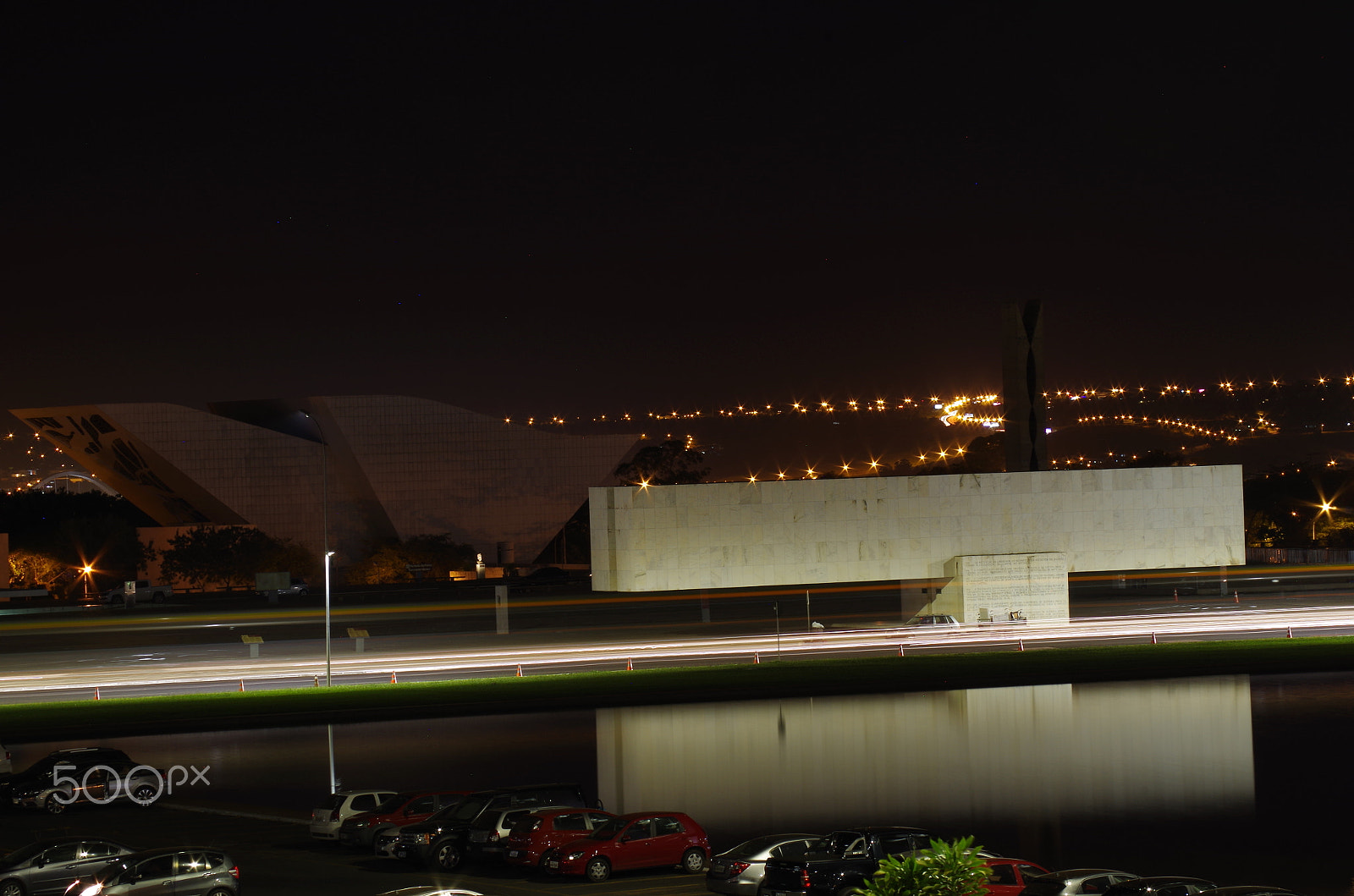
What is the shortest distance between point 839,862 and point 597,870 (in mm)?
3283

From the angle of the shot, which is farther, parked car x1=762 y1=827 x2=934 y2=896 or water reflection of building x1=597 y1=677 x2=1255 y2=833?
water reflection of building x1=597 y1=677 x2=1255 y2=833

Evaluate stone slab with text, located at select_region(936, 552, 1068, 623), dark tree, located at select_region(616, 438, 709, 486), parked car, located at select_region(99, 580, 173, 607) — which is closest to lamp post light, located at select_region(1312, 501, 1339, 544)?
dark tree, located at select_region(616, 438, 709, 486)

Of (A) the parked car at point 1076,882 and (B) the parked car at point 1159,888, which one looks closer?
(B) the parked car at point 1159,888

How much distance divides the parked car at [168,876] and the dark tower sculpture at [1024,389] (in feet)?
80.1

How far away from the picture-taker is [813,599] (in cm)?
5162

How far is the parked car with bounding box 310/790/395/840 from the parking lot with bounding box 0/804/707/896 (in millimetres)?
200

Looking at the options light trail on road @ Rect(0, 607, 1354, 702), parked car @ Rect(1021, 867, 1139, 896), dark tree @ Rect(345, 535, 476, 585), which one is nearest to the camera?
parked car @ Rect(1021, 867, 1139, 896)

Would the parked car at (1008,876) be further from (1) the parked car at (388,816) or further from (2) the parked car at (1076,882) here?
(1) the parked car at (388,816)

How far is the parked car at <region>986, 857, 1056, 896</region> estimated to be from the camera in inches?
504

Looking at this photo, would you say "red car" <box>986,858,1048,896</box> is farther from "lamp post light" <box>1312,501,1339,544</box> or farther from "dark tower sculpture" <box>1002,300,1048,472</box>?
"lamp post light" <box>1312,501,1339,544</box>

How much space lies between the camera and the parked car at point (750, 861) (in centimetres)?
1402

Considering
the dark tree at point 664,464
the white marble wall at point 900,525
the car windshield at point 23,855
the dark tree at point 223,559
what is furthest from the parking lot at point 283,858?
the dark tree at point 664,464

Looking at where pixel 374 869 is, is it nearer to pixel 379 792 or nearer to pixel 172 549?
pixel 379 792

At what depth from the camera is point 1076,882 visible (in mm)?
12281
